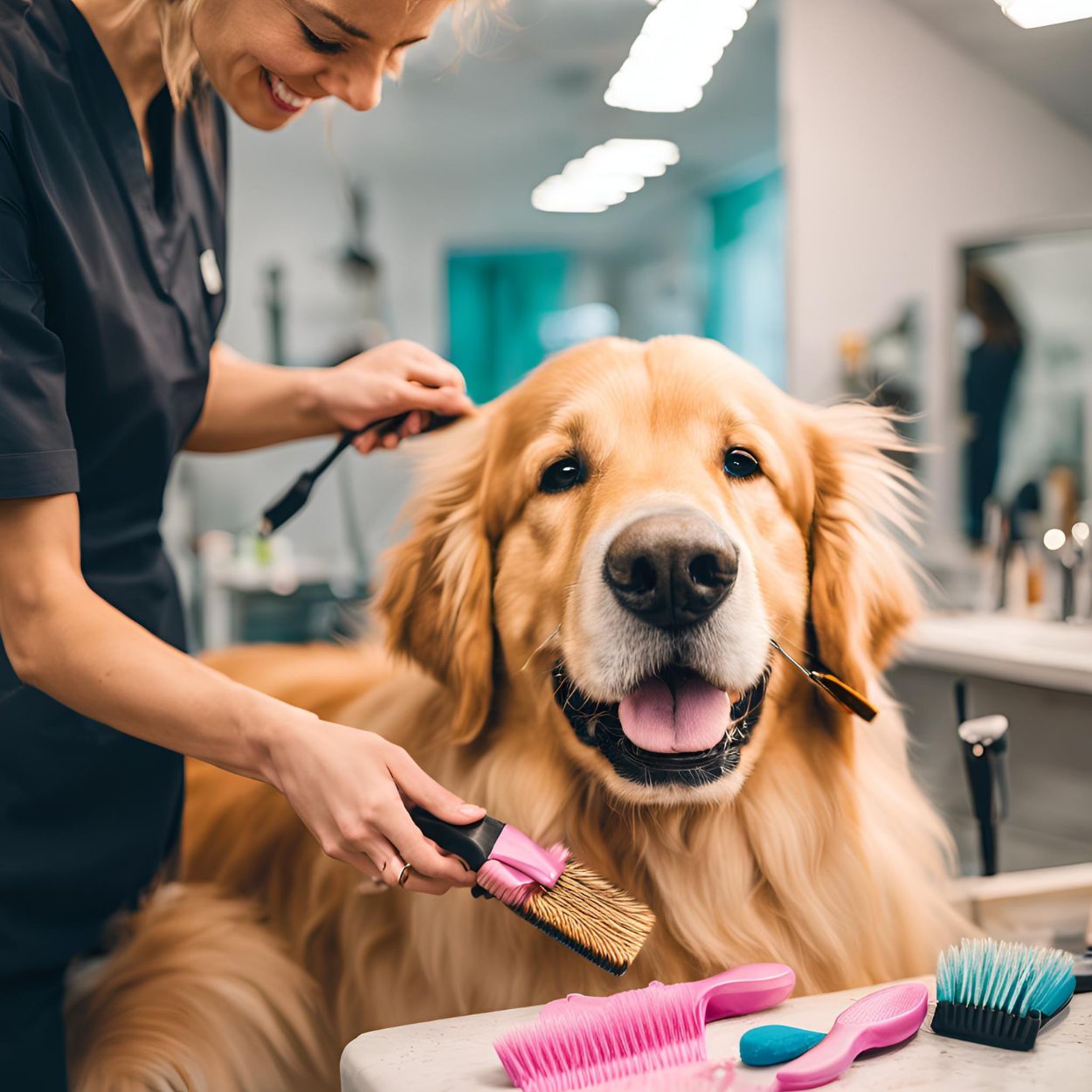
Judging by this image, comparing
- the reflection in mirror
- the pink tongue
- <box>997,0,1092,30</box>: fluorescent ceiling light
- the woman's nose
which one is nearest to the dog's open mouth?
the pink tongue

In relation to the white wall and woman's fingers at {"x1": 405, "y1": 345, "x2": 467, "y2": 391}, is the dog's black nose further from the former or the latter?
the white wall

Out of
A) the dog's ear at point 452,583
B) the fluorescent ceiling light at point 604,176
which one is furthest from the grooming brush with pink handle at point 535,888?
the fluorescent ceiling light at point 604,176

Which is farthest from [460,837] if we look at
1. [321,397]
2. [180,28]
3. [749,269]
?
[749,269]

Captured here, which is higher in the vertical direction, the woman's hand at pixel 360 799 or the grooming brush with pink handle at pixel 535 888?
the woman's hand at pixel 360 799

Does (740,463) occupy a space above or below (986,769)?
above

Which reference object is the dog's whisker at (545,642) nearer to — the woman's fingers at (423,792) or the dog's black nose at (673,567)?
the dog's black nose at (673,567)

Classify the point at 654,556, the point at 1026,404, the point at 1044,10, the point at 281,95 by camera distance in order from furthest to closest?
the point at 1026,404 → the point at 1044,10 → the point at 281,95 → the point at 654,556

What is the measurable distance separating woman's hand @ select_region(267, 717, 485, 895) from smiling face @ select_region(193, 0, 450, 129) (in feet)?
1.85

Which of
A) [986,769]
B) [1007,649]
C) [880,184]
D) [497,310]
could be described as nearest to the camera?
[986,769]

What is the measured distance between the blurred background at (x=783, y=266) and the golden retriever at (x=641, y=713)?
21 centimetres

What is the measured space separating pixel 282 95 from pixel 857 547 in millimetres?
692

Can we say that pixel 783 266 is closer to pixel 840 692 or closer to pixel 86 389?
pixel 840 692

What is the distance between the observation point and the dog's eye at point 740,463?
1.01 meters

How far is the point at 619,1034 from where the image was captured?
0.68 m
